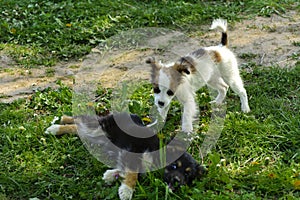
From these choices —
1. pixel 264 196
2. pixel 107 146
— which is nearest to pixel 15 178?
pixel 107 146

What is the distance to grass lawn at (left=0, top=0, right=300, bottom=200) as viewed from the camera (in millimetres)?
3744

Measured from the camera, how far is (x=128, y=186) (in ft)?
11.9

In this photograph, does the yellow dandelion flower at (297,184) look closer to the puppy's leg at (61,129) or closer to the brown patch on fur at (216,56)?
the brown patch on fur at (216,56)

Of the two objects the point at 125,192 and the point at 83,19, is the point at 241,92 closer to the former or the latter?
the point at 125,192

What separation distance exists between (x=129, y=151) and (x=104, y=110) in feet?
3.85

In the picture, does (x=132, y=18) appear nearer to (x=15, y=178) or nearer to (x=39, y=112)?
(x=39, y=112)

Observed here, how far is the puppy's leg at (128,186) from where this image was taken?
358 cm

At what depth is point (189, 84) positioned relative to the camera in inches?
178

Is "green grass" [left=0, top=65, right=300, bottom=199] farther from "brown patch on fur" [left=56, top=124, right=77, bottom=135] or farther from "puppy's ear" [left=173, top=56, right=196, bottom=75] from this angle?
"puppy's ear" [left=173, top=56, right=196, bottom=75]

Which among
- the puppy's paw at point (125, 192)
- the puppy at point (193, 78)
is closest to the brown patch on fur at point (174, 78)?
the puppy at point (193, 78)

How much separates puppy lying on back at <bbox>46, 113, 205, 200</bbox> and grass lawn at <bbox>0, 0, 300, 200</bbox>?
0.27ft

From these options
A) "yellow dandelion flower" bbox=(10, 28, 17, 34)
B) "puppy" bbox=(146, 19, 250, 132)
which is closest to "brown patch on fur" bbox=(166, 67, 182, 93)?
"puppy" bbox=(146, 19, 250, 132)

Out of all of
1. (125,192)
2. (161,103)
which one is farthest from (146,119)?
(125,192)

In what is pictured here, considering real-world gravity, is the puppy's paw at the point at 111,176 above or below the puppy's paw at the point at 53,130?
above
